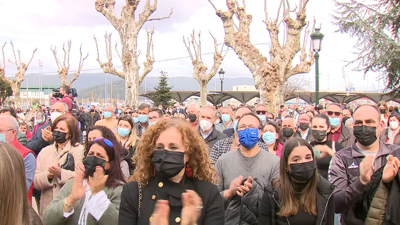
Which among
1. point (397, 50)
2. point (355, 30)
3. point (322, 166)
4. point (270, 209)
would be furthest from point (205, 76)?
point (270, 209)

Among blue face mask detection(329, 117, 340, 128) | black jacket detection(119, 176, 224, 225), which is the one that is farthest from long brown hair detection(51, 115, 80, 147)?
blue face mask detection(329, 117, 340, 128)

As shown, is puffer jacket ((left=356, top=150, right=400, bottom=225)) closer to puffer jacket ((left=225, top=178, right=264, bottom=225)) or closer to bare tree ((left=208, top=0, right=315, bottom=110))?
puffer jacket ((left=225, top=178, right=264, bottom=225))

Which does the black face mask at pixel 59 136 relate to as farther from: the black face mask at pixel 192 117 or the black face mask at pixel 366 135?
the black face mask at pixel 366 135

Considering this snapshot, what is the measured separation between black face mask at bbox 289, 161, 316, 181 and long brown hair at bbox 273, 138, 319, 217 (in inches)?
2.3

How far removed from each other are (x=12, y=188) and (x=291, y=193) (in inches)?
85.4

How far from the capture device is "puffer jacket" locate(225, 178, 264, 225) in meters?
3.32

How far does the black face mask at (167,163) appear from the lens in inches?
87.2

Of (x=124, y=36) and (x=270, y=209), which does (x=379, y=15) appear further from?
(x=270, y=209)

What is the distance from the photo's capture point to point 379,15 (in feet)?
55.6

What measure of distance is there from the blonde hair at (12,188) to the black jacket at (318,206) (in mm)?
1986

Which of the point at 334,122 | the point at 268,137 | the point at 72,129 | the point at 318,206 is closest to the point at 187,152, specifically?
the point at 318,206

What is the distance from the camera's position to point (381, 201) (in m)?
2.91

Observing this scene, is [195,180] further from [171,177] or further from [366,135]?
[366,135]

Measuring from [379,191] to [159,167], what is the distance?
1.92 meters
